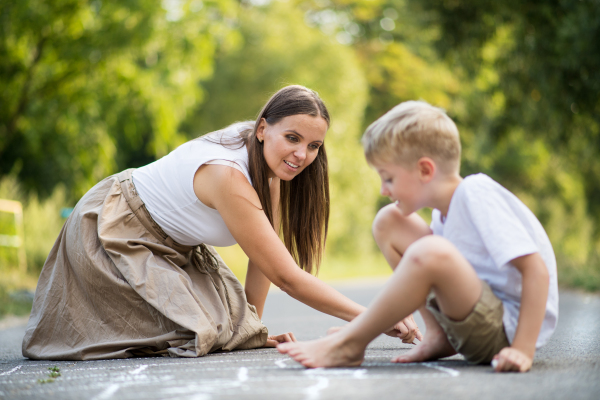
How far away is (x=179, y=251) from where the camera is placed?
120 inches

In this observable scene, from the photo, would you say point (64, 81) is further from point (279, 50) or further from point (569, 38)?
point (279, 50)

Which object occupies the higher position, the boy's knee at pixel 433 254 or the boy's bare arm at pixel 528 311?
the boy's knee at pixel 433 254

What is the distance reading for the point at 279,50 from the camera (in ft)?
59.4

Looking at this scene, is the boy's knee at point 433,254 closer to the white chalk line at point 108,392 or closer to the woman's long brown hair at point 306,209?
the white chalk line at point 108,392

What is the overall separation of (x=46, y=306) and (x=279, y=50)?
1595 cm

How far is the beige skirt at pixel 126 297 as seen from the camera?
2.74 meters

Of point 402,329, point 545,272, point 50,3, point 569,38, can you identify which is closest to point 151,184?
point 402,329

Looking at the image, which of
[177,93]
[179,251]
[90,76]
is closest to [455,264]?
[179,251]

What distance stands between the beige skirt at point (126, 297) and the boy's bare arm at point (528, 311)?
1282 mm

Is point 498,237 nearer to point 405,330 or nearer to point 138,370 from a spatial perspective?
point 405,330

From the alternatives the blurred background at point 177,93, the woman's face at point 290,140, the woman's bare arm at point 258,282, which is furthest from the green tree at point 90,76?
the woman's face at point 290,140

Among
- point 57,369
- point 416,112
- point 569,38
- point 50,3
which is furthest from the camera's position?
point 50,3

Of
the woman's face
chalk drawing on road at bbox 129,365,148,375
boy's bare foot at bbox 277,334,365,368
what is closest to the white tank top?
the woman's face

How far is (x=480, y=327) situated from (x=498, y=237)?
303mm
